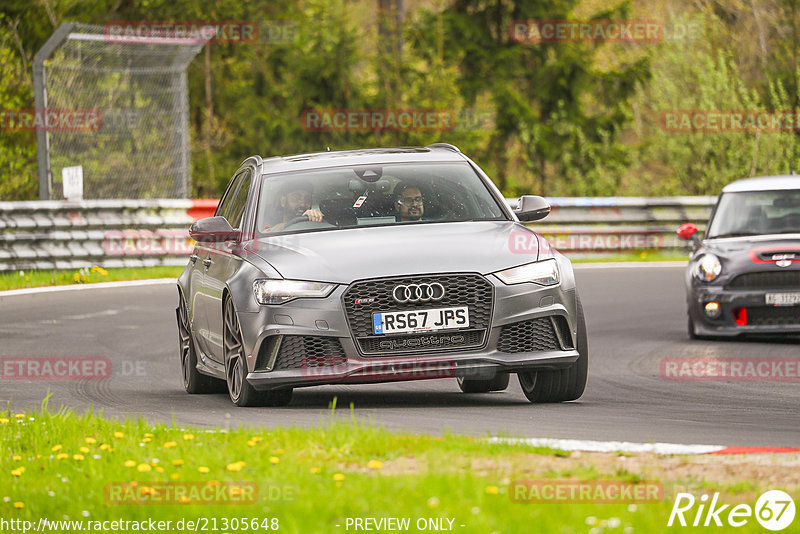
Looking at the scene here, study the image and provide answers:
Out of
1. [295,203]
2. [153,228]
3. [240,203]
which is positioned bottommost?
[153,228]

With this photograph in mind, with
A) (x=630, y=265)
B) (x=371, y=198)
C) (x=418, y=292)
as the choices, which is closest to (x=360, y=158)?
(x=371, y=198)

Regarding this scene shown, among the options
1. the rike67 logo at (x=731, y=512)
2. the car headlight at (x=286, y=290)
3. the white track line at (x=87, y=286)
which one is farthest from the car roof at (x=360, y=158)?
the white track line at (x=87, y=286)

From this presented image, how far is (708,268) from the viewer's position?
14.5 meters

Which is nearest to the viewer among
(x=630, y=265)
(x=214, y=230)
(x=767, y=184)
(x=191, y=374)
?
(x=214, y=230)

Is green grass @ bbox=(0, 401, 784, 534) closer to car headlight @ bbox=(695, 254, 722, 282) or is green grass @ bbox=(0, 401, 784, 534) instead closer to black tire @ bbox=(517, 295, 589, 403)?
black tire @ bbox=(517, 295, 589, 403)

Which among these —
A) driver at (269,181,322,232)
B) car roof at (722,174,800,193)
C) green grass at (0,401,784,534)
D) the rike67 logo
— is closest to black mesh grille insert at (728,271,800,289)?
car roof at (722,174,800,193)

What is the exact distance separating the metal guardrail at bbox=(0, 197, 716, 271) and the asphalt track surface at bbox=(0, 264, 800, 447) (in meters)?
2.94

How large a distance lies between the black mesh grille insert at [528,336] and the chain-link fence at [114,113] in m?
13.8

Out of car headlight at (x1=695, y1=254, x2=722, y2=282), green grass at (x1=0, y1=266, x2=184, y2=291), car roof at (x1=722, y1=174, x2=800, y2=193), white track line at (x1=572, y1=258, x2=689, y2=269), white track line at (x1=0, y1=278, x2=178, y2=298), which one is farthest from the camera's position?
white track line at (x1=572, y1=258, x2=689, y2=269)

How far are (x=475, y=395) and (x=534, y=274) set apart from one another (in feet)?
5.62

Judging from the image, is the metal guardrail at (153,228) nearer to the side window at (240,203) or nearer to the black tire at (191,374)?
the black tire at (191,374)

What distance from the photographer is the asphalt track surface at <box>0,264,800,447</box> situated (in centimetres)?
819

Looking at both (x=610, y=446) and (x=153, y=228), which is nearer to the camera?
(x=610, y=446)

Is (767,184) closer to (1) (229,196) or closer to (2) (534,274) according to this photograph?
(1) (229,196)
